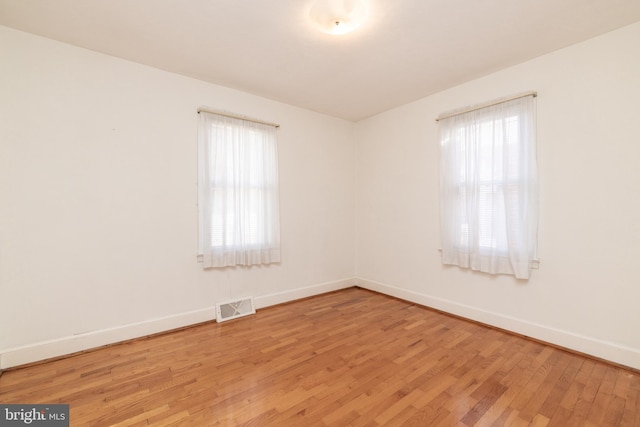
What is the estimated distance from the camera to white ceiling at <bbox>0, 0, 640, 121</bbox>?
6.70 feet

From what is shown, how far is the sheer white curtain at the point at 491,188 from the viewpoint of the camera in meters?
2.72

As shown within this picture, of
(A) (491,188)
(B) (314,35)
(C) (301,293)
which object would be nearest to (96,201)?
(B) (314,35)

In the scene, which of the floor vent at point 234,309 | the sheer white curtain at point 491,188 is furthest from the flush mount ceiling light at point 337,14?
the floor vent at point 234,309

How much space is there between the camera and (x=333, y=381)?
2025 mm

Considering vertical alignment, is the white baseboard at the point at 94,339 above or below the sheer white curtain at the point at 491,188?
below

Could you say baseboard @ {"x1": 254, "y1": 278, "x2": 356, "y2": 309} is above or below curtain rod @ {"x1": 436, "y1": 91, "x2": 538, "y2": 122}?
below

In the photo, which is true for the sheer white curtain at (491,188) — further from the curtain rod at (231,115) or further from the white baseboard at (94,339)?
the white baseboard at (94,339)

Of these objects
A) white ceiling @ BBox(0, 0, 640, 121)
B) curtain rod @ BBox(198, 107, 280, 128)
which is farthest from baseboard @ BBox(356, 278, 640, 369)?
curtain rod @ BBox(198, 107, 280, 128)

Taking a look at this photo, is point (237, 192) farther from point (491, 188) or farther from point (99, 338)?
point (491, 188)

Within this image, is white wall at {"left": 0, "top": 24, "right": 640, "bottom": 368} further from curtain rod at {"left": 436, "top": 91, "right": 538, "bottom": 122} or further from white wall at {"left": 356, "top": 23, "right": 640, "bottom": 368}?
curtain rod at {"left": 436, "top": 91, "right": 538, "bottom": 122}

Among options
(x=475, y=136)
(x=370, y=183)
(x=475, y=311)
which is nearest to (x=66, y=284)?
(x=370, y=183)

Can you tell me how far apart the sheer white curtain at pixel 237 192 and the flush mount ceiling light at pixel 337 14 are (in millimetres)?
1649

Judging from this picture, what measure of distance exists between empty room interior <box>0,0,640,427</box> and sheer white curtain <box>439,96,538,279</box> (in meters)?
0.02

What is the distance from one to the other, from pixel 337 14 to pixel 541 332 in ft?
10.9
